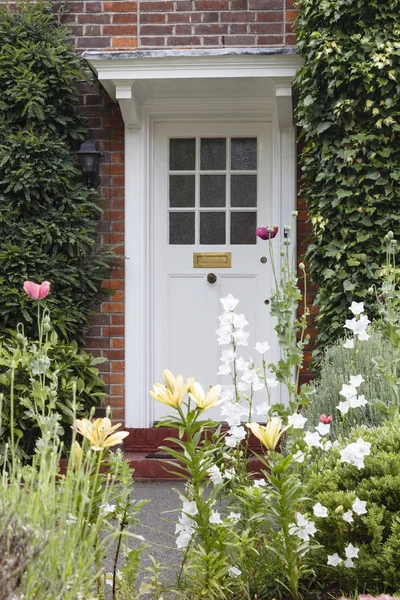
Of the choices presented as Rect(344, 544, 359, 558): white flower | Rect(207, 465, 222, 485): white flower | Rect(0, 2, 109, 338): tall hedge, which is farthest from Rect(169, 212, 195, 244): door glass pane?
Rect(344, 544, 359, 558): white flower

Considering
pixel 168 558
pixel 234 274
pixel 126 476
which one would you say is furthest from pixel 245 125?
pixel 126 476

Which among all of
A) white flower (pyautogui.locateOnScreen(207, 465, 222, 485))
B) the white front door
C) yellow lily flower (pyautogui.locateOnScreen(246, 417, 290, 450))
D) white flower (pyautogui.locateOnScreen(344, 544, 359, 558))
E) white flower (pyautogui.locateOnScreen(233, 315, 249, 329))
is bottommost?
white flower (pyautogui.locateOnScreen(344, 544, 359, 558))

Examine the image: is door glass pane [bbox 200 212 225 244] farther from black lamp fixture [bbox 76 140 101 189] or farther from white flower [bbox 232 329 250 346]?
white flower [bbox 232 329 250 346]

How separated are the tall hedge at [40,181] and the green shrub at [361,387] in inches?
87.5

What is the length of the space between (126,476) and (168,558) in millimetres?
1656

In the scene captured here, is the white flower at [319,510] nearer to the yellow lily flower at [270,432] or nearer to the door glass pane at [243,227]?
the yellow lily flower at [270,432]

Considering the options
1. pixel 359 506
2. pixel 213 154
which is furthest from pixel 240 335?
pixel 213 154

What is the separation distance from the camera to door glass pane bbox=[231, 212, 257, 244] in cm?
643

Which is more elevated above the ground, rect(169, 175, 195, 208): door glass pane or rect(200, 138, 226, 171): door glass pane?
rect(200, 138, 226, 171): door glass pane

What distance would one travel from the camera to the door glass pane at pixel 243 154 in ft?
21.2

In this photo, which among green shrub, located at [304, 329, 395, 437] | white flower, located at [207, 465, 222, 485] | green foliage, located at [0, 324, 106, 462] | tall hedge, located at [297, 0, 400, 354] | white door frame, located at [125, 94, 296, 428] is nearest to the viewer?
white flower, located at [207, 465, 222, 485]

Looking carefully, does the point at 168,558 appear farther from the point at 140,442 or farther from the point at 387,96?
the point at 387,96

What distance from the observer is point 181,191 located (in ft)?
21.4

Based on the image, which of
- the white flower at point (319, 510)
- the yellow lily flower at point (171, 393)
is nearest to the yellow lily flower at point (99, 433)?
the yellow lily flower at point (171, 393)
